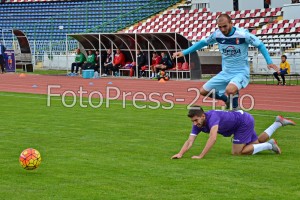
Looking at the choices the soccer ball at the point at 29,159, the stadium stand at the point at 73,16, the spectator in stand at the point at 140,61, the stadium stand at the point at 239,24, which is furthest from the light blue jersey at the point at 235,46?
the stadium stand at the point at 73,16

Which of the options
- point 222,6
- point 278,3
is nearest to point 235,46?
point 278,3

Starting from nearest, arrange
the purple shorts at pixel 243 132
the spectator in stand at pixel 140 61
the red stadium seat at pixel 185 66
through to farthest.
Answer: the purple shorts at pixel 243 132 → the red stadium seat at pixel 185 66 → the spectator in stand at pixel 140 61

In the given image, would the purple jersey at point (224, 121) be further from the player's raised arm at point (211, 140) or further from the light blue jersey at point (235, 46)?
the light blue jersey at point (235, 46)

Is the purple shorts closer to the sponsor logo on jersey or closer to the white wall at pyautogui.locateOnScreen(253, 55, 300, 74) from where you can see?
the sponsor logo on jersey

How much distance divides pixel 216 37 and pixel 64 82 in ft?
64.6

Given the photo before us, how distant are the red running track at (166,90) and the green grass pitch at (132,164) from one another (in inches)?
200

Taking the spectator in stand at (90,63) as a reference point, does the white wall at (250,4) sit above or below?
above

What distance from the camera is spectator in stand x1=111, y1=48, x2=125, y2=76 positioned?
120ft

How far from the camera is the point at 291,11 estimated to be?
3812 cm

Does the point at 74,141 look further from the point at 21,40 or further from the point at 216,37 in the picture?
the point at 21,40

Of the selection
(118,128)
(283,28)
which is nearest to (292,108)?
(118,128)

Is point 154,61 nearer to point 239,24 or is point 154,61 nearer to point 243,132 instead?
point 239,24

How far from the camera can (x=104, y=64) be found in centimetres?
3700

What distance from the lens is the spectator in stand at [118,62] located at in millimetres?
36625
